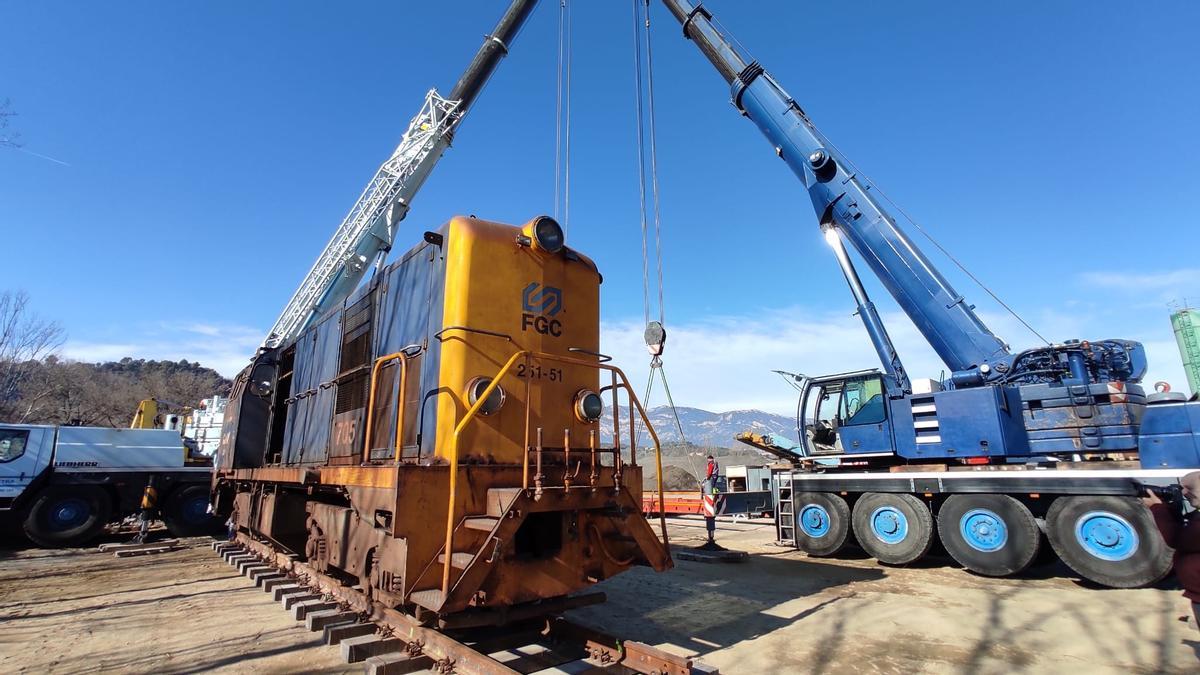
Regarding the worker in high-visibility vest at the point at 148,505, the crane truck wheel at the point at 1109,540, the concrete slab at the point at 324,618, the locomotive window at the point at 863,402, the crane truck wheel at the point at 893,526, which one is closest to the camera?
the concrete slab at the point at 324,618

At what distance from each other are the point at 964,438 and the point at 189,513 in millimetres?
17138

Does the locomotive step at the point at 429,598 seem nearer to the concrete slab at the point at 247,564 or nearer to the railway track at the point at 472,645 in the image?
the railway track at the point at 472,645

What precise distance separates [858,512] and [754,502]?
7.53m

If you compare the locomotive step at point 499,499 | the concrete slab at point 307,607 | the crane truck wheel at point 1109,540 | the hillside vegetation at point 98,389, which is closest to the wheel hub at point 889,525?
the crane truck wheel at point 1109,540

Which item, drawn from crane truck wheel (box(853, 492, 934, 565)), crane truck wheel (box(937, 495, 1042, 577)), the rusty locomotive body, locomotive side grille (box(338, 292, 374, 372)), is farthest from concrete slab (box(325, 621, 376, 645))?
crane truck wheel (box(937, 495, 1042, 577))

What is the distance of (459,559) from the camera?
373cm

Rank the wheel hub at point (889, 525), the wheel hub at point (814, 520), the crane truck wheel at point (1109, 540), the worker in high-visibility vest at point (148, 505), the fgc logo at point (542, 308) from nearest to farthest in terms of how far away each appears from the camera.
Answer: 1. the fgc logo at point (542, 308)
2. the crane truck wheel at point (1109, 540)
3. the wheel hub at point (889, 525)
4. the wheel hub at point (814, 520)
5. the worker in high-visibility vest at point (148, 505)

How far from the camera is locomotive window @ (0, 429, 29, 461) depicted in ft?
40.3

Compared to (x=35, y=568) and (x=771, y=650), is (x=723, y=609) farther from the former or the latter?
(x=35, y=568)

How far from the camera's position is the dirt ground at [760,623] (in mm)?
4516

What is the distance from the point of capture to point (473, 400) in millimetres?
4418

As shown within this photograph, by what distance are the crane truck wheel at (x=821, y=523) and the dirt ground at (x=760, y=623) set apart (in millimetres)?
673

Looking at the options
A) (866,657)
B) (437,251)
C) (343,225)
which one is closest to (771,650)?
(866,657)

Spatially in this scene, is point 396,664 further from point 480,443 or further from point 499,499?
point 480,443
